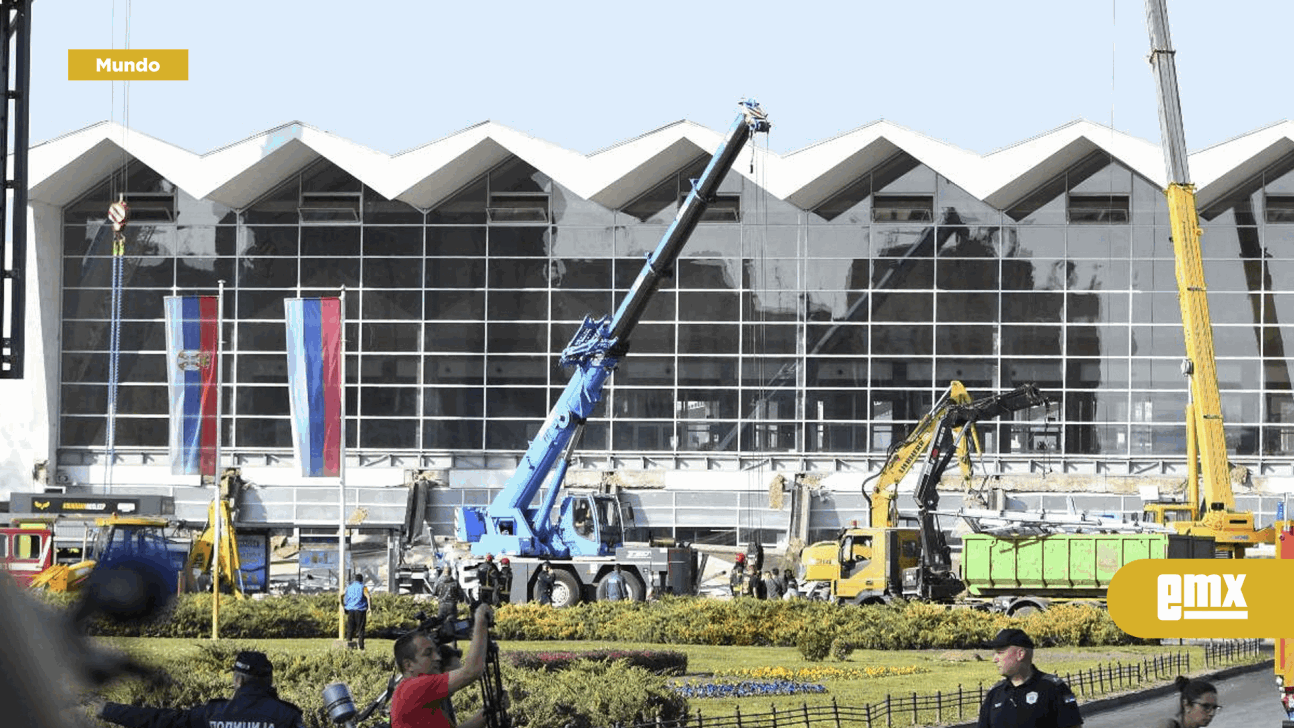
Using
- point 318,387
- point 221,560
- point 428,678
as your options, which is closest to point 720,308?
point 221,560

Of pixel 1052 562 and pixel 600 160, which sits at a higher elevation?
pixel 600 160

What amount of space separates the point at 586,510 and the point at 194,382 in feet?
37.2

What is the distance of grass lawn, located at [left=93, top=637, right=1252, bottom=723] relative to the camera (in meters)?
19.8

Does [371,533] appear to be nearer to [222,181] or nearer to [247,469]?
[247,469]

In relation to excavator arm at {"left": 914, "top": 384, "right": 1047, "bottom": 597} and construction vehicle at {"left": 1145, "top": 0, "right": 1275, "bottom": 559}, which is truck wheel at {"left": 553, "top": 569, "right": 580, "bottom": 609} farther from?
construction vehicle at {"left": 1145, "top": 0, "right": 1275, "bottom": 559}

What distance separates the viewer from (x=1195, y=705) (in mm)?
6988

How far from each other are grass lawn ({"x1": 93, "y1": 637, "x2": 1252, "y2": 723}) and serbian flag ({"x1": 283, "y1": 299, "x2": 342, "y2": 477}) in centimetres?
271

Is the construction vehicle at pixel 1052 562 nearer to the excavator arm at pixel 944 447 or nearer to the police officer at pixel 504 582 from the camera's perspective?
the excavator arm at pixel 944 447

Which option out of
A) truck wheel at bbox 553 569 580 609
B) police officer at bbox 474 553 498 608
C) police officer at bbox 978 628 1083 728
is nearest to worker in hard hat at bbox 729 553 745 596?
truck wheel at bbox 553 569 580 609

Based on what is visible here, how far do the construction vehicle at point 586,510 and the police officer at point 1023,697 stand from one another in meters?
29.9

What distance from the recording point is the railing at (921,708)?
15.7m

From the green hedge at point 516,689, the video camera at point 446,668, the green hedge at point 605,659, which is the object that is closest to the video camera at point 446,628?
the video camera at point 446,668

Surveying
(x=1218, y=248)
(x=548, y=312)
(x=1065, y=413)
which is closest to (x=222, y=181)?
(x=548, y=312)

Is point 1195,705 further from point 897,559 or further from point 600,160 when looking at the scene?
point 600,160
